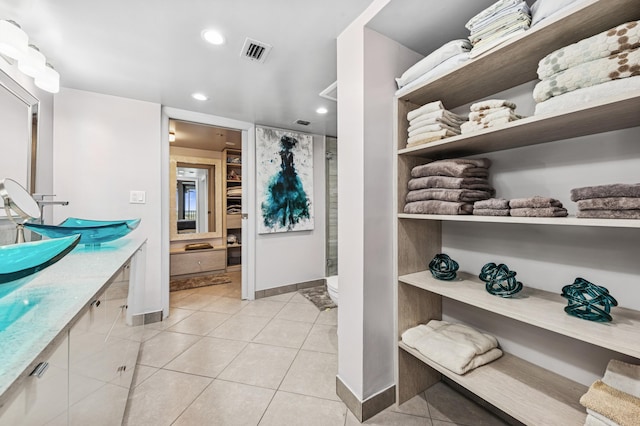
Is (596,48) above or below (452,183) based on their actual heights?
above

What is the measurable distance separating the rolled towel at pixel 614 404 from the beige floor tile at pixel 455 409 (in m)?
0.71

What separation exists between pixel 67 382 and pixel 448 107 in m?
2.06

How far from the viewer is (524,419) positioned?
896mm

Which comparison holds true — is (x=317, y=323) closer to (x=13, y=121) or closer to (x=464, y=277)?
(x=464, y=277)

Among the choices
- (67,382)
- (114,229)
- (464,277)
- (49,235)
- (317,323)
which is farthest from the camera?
(317,323)

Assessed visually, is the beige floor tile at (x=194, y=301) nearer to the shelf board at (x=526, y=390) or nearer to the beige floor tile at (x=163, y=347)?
the beige floor tile at (x=163, y=347)

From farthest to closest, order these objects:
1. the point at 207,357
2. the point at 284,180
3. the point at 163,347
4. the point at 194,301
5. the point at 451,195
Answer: the point at 284,180
the point at 194,301
the point at 163,347
the point at 207,357
the point at 451,195

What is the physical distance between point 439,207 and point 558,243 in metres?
0.51

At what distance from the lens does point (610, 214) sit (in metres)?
0.76

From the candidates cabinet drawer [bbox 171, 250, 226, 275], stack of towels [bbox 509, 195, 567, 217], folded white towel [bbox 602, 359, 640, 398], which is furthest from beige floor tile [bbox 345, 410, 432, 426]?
cabinet drawer [bbox 171, 250, 226, 275]

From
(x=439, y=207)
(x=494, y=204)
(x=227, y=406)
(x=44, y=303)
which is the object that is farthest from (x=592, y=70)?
(x=227, y=406)

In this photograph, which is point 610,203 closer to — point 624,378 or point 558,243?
point 558,243

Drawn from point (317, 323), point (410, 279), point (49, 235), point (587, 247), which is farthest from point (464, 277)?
point (49, 235)

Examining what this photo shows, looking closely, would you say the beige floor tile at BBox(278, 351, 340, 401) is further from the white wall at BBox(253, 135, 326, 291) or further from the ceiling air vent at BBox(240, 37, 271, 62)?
the ceiling air vent at BBox(240, 37, 271, 62)
